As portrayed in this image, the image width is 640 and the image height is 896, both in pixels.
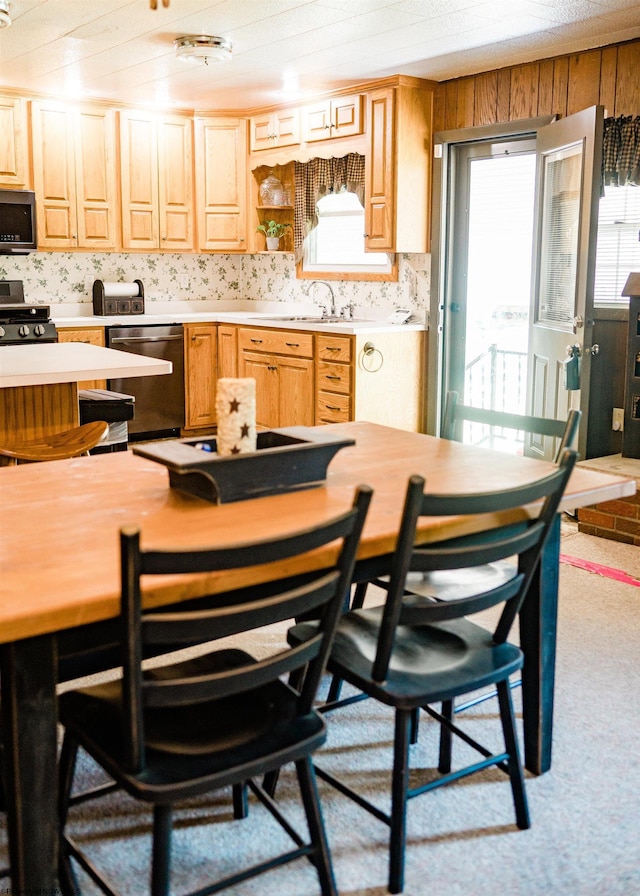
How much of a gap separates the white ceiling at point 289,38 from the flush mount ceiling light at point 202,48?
0.19ft

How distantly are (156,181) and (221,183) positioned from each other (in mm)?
501

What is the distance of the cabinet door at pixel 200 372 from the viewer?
6.84 m

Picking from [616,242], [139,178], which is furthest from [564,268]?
[139,178]

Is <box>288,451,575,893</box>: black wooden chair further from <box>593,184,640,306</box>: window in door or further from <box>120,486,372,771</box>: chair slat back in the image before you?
<box>593,184,640,306</box>: window in door

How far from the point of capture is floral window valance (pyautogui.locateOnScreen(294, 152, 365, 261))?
6320mm

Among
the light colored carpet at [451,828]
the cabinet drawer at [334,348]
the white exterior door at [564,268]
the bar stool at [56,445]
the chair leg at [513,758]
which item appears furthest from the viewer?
the cabinet drawer at [334,348]

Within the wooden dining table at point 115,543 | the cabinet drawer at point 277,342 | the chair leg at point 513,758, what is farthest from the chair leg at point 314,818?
the cabinet drawer at point 277,342

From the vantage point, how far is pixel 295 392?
242 inches

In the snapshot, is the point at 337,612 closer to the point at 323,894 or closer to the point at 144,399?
the point at 323,894

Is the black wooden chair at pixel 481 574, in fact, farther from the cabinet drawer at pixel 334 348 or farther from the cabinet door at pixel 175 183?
the cabinet door at pixel 175 183

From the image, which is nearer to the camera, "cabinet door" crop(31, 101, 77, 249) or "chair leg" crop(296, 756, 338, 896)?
"chair leg" crop(296, 756, 338, 896)

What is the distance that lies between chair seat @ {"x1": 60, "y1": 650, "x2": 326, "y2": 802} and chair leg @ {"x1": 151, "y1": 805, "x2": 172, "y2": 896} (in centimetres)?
7

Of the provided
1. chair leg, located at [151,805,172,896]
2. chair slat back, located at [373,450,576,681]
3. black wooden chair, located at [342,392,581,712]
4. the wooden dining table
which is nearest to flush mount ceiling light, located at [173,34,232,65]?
the wooden dining table

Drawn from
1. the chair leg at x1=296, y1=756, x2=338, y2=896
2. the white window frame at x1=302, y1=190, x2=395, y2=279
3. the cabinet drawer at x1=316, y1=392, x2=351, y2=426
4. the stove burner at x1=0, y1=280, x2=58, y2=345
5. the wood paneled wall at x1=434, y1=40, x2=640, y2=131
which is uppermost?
the wood paneled wall at x1=434, y1=40, x2=640, y2=131
